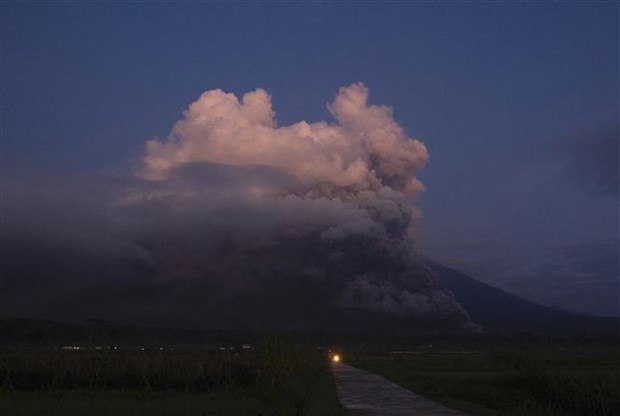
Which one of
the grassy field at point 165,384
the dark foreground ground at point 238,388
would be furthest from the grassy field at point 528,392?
the grassy field at point 165,384

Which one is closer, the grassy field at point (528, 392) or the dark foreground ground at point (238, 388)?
the grassy field at point (528, 392)

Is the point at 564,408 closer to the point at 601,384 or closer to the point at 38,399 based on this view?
the point at 601,384

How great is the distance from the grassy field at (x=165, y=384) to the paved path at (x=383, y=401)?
0.81m

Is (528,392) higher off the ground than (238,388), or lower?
lower

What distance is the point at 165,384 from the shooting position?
41.9 m

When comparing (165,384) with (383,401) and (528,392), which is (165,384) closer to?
(383,401)

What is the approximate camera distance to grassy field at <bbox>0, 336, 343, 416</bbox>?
1164 inches

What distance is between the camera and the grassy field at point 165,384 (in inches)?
1164

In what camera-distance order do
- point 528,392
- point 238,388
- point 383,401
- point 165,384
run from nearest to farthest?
point 383,401 → point 528,392 → point 238,388 → point 165,384

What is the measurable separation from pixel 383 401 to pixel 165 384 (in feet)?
47.9

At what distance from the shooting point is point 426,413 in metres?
26.5

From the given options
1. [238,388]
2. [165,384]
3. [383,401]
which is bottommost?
[383,401]

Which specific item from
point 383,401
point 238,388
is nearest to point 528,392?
point 383,401

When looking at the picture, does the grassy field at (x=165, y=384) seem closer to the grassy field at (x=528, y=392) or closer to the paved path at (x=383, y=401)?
the paved path at (x=383, y=401)
